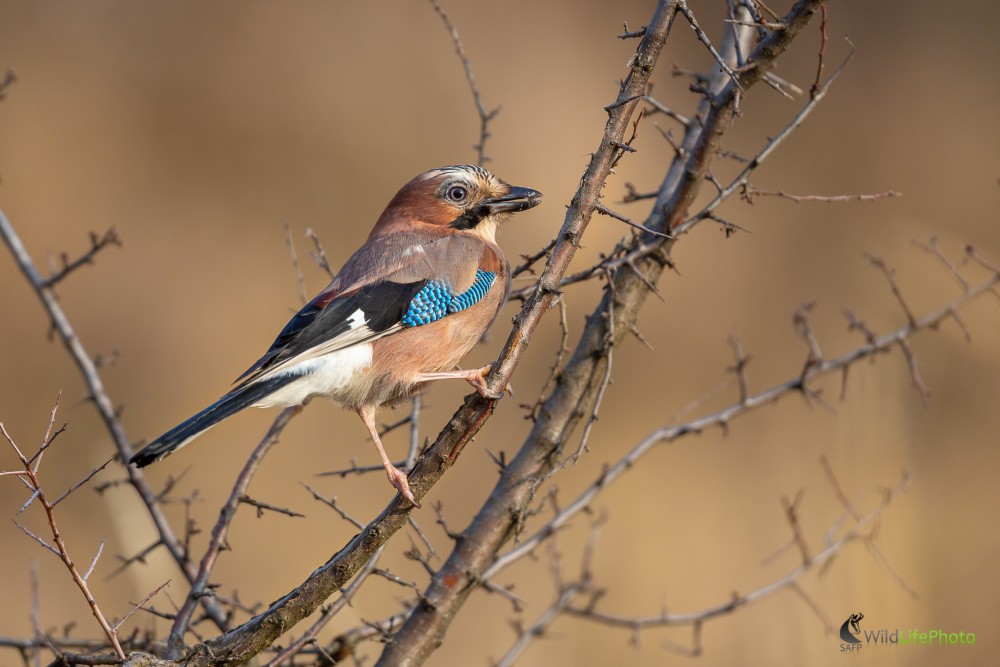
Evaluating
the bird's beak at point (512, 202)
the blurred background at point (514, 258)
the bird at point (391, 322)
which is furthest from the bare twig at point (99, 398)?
the blurred background at point (514, 258)

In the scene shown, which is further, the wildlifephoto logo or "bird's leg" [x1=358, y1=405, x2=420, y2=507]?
the wildlifephoto logo

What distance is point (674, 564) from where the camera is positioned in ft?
23.2

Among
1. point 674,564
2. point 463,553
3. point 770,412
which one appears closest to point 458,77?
point 770,412

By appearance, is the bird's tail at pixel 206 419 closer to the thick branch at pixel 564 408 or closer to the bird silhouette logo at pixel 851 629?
the thick branch at pixel 564 408

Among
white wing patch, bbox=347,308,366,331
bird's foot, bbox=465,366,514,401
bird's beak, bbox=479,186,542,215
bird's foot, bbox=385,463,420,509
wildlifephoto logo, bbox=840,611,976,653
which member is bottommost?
wildlifephoto logo, bbox=840,611,976,653

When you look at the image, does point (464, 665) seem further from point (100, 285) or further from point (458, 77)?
point (458, 77)

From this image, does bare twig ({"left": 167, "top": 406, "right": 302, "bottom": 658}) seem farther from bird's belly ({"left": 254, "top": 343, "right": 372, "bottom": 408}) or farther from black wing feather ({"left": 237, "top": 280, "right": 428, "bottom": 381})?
black wing feather ({"left": 237, "top": 280, "right": 428, "bottom": 381})

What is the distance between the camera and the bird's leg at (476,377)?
2.94m

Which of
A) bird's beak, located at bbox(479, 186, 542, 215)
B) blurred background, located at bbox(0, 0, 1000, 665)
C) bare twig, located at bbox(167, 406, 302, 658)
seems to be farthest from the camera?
blurred background, located at bbox(0, 0, 1000, 665)

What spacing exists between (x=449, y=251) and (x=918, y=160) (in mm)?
5795

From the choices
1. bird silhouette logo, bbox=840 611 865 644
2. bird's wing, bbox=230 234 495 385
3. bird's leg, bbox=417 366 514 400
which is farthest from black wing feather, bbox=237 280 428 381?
bird silhouette logo, bbox=840 611 865 644

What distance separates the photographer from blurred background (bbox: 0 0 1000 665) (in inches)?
269

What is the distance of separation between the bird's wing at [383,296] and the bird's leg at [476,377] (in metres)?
0.23

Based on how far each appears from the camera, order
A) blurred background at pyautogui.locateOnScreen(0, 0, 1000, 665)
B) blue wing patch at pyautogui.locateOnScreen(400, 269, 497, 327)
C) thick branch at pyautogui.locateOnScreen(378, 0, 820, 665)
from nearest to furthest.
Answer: thick branch at pyautogui.locateOnScreen(378, 0, 820, 665) → blue wing patch at pyautogui.locateOnScreen(400, 269, 497, 327) → blurred background at pyautogui.locateOnScreen(0, 0, 1000, 665)
